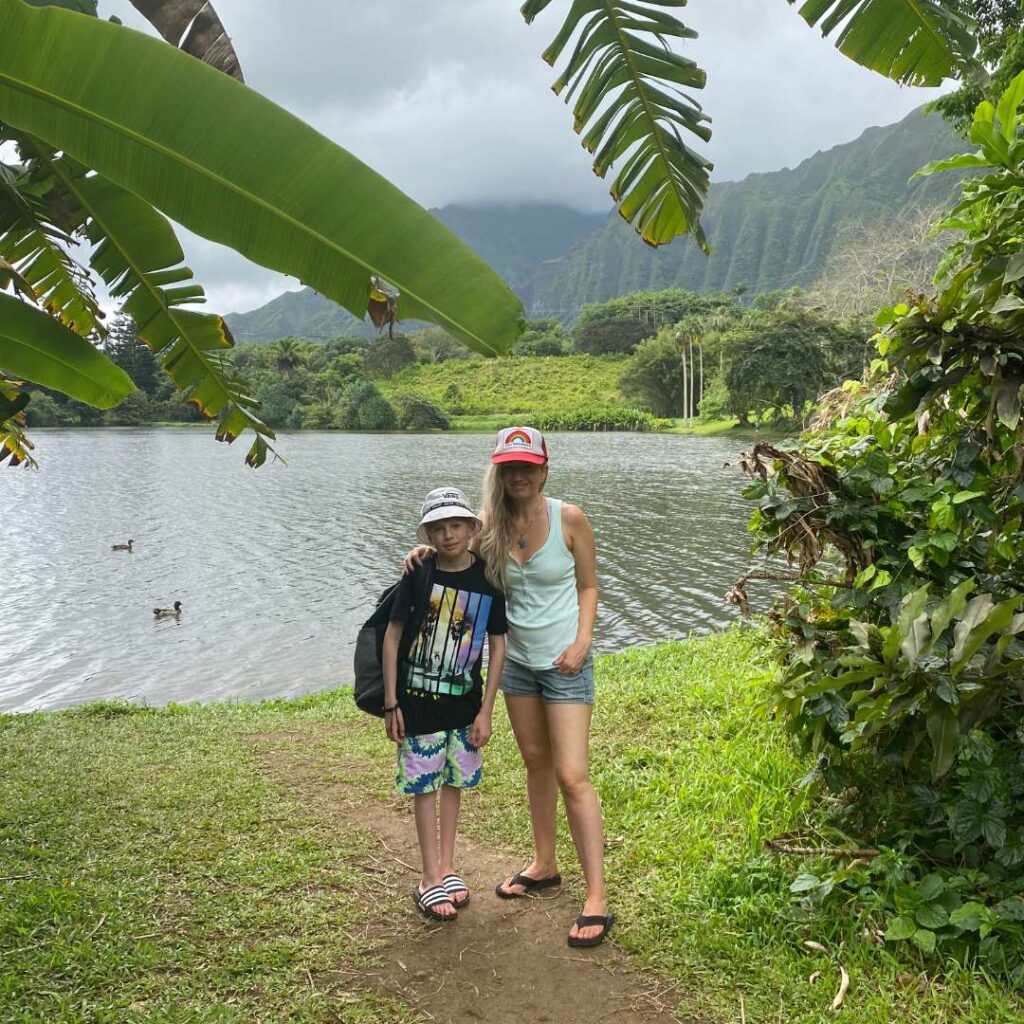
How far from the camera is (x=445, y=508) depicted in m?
2.80

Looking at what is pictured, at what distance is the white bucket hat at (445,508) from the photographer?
2797 mm

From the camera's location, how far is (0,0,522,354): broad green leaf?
1.47 m

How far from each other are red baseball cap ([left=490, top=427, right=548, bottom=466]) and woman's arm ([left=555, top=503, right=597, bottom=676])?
0.20m

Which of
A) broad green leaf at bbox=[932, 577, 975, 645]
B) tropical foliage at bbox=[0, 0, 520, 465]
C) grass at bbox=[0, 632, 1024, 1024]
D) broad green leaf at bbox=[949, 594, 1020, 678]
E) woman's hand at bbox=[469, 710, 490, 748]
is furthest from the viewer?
woman's hand at bbox=[469, 710, 490, 748]

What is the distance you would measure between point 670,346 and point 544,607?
68.0m

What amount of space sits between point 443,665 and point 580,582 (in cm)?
56

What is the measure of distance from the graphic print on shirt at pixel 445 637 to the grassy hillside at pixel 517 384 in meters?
67.8

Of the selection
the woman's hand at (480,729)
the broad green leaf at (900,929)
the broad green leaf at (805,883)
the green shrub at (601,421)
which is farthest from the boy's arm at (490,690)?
the green shrub at (601,421)

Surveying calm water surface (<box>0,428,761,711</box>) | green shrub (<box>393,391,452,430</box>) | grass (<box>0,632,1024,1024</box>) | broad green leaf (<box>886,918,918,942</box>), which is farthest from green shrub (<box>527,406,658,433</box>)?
broad green leaf (<box>886,918,918,942</box>)

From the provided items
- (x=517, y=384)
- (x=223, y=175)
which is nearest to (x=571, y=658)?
(x=223, y=175)

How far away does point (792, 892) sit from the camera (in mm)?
2857

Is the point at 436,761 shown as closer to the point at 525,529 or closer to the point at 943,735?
the point at 525,529

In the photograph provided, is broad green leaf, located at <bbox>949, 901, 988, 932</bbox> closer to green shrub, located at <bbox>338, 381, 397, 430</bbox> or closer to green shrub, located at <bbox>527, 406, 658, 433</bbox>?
green shrub, located at <bbox>527, 406, 658, 433</bbox>

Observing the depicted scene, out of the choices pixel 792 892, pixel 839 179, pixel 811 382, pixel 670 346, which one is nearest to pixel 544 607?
pixel 792 892
